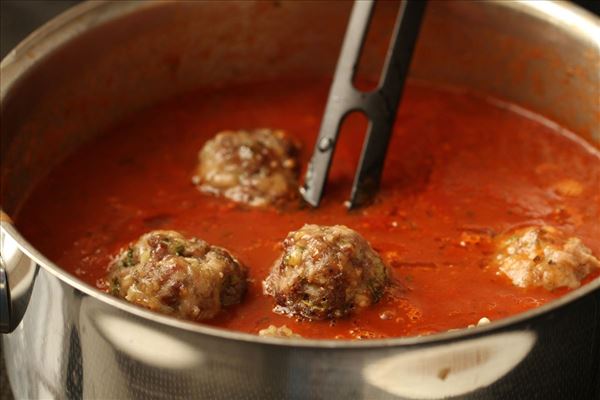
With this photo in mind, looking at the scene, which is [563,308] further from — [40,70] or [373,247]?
[40,70]

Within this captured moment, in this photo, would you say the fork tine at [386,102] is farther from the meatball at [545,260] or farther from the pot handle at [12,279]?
the pot handle at [12,279]

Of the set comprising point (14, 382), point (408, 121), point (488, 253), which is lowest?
point (14, 382)

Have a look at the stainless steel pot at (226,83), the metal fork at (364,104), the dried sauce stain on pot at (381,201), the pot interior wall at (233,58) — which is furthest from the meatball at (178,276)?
the pot interior wall at (233,58)

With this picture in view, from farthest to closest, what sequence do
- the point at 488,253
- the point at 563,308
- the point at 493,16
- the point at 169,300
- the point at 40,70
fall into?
the point at 493,16 < the point at 40,70 < the point at 488,253 < the point at 169,300 < the point at 563,308

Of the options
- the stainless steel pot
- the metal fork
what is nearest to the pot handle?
the stainless steel pot

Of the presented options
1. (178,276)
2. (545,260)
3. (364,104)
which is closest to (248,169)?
(364,104)

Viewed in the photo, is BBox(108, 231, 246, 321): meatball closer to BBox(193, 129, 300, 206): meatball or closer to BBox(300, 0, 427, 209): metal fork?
BBox(193, 129, 300, 206): meatball

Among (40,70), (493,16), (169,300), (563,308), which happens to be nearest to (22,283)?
(169,300)
